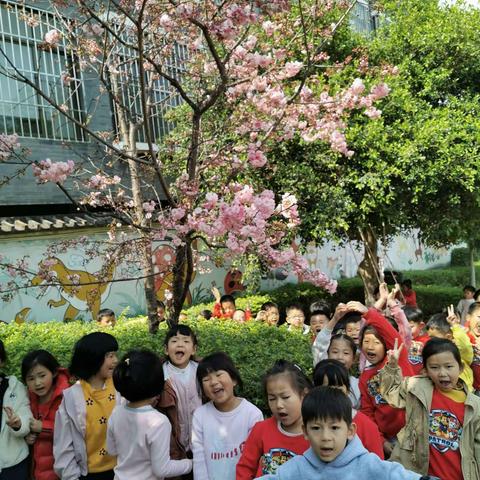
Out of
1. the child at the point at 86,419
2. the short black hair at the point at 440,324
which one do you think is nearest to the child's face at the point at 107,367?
the child at the point at 86,419

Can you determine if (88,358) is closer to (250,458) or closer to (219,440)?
(219,440)

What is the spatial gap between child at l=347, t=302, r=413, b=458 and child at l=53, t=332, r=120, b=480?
5.06ft

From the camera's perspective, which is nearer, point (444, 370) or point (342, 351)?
point (444, 370)

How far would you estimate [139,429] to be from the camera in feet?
9.46

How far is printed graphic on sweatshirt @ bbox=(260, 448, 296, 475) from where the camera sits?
8.81 feet

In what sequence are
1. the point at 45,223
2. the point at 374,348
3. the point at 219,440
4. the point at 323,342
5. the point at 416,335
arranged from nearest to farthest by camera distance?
the point at 219,440, the point at 374,348, the point at 323,342, the point at 416,335, the point at 45,223

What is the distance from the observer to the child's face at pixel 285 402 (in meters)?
2.73

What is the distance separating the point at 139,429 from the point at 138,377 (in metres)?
0.25

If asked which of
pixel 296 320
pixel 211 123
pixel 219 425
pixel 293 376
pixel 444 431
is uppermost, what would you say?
pixel 211 123

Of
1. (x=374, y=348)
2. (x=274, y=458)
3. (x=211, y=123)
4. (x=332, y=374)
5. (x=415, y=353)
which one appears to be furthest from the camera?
(x=211, y=123)

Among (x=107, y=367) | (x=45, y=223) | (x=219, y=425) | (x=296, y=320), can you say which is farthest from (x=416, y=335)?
(x=45, y=223)

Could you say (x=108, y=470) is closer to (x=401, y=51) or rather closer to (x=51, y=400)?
(x=51, y=400)

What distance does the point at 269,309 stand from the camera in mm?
8141

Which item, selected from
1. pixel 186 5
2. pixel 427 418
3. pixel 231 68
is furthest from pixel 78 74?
pixel 427 418
